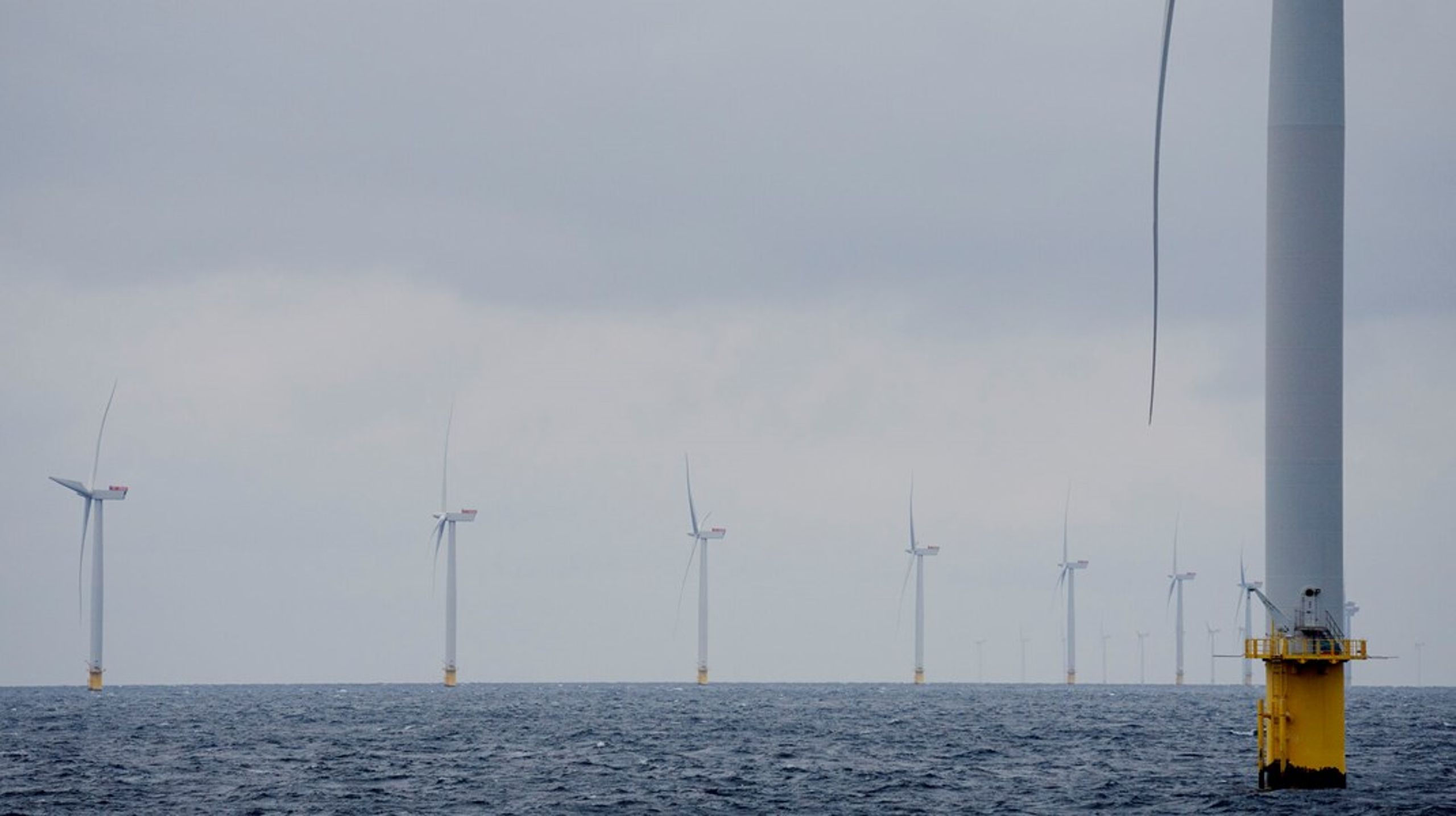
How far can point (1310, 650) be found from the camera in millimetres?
65250

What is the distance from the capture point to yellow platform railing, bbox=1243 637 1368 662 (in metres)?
64.6

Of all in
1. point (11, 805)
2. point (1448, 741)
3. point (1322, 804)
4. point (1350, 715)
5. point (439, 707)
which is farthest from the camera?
point (439, 707)

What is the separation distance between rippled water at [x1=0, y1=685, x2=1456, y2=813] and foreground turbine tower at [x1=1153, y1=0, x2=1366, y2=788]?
8.10 feet

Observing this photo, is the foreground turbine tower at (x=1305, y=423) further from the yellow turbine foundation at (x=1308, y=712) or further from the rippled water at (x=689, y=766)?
the rippled water at (x=689, y=766)

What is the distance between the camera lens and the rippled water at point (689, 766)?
71875mm

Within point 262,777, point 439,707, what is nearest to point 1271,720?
point 262,777

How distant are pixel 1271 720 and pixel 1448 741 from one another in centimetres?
5876

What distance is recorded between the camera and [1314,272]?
66750 millimetres

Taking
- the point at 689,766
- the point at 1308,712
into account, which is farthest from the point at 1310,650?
the point at 689,766

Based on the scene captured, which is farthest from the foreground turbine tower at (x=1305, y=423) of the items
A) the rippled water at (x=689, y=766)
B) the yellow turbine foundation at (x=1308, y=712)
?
the rippled water at (x=689, y=766)

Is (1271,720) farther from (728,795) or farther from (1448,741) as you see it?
(1448,741)

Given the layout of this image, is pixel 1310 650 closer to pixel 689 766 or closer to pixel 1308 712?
pixel 1308 712

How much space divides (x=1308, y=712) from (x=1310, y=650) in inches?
81.8

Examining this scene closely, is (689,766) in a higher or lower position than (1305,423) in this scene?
lower
